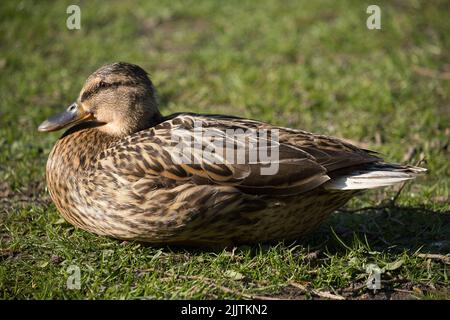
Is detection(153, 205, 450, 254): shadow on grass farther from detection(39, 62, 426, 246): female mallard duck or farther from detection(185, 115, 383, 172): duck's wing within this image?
detection(185, 115, 383, 172): duck's wing

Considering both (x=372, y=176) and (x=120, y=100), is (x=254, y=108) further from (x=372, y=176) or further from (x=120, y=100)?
(x=372, y=176)

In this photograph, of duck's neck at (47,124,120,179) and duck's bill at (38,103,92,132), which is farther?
duck's bill at (38,103,92,132)

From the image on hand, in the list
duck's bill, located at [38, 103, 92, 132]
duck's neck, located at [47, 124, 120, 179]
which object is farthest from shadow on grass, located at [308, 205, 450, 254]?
duck's bill, located at [38, 103, 92, 132]

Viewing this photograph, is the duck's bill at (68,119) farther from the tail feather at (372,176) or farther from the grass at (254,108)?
the tail feather at (372,176)

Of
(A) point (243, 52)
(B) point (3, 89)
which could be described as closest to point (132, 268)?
(B) point (3, 89)

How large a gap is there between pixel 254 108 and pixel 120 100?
254cm

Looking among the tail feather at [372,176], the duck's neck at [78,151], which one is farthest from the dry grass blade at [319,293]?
the duck's neck at [78,151]

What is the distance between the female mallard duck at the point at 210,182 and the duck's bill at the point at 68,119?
1.24 ft

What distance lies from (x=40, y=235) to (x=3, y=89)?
3263mm

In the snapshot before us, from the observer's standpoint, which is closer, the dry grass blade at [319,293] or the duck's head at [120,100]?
the dry grass blade at [319,293]

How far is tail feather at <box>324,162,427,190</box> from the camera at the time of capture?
4.35 meters

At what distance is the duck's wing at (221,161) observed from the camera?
4.39 meters

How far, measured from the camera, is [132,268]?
4410 millimetres

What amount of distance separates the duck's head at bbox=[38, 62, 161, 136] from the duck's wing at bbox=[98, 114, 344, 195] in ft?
1.25
